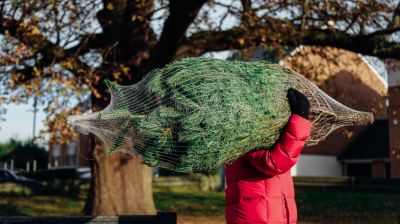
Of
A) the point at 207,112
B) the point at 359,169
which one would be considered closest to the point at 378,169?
the point at 359,169

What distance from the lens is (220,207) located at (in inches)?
689

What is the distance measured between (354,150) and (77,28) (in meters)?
25.1

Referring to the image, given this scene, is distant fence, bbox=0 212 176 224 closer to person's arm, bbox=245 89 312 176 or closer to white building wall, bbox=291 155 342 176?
person's arm, bbox=245 89 312 176

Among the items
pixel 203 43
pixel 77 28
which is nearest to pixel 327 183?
pixel 203 43

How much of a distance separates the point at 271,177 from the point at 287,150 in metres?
0.33

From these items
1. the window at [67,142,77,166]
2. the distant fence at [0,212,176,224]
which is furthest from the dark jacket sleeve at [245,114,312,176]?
the window at [67,142,77,166]

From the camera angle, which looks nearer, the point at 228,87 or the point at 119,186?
the point at 228,87

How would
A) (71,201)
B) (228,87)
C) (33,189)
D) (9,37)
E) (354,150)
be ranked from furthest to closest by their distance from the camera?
(354,150)
(33,189)
(71,201)
(9,37)
(228,87)

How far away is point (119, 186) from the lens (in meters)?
13.5

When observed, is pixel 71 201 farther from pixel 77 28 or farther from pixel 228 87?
pixel 228 87

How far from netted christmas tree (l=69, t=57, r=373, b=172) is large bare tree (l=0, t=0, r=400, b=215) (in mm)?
7320

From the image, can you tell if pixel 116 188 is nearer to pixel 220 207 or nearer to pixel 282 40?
pixel 220 207

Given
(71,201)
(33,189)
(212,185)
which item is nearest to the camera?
(71,201)

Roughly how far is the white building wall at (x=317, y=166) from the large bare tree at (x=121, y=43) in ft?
67.6
